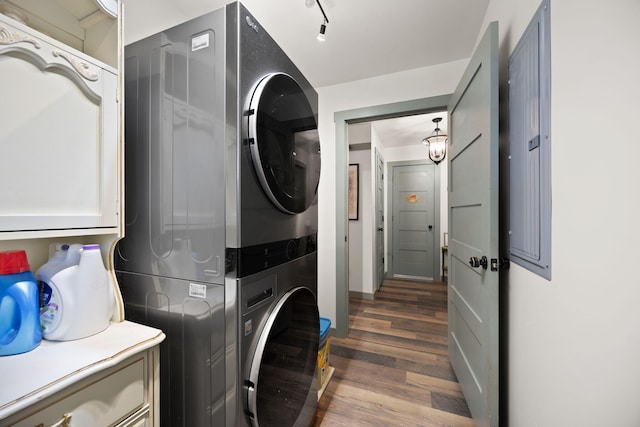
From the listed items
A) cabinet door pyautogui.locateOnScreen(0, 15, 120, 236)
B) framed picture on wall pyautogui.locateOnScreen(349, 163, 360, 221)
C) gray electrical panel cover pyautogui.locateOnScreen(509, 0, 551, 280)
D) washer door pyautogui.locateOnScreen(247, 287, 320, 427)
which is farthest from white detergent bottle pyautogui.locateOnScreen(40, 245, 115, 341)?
framed picture on wall pyautogui.locateOnScreen(349, 163, 360, 221)

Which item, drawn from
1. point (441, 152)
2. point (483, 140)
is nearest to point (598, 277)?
point (483, 140)

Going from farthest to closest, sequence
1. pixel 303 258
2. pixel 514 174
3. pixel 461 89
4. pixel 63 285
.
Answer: pixel 461 89
pixel 303 258
pixel 514 174
pixel 63 285

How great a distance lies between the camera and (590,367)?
636mm

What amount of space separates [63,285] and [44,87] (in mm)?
590

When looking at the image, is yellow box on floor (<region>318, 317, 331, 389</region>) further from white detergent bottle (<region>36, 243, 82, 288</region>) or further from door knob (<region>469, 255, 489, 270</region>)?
white detergent bottle (<region>36, 243, 82, 288</region>)

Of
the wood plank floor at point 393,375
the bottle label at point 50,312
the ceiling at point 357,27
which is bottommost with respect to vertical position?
the wood plank floor at point 393,375

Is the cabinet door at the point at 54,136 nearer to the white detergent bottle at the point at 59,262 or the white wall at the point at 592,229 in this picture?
the white detergent bottle at the point at 59,262

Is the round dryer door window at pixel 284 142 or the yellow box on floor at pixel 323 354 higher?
the round dryer door window at pixel 284 142

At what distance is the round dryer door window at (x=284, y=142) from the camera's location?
873mm

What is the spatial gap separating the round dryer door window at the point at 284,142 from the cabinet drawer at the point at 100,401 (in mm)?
691

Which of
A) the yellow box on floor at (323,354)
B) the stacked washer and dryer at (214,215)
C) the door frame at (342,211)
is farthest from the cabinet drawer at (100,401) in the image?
the door frame at (342,211)

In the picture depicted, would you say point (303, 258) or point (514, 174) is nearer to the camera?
point (514, 174)

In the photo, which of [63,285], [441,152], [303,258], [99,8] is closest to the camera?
[63,285]

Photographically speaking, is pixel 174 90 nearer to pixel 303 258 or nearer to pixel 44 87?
pixel 44 87
